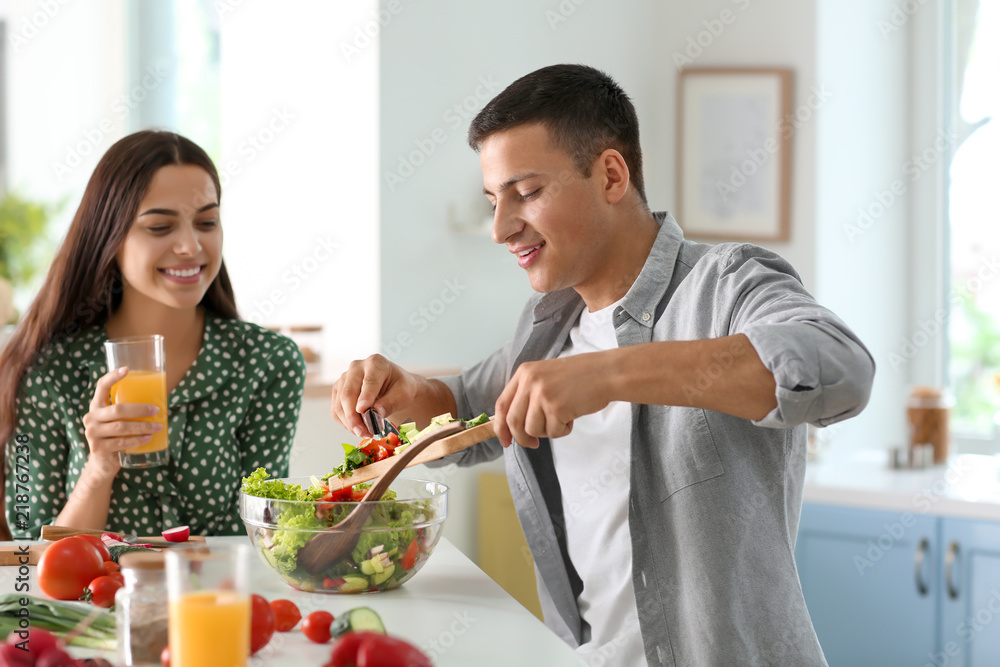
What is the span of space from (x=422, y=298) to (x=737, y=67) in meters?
1.38

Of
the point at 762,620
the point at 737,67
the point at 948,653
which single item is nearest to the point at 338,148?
the point at 737,67

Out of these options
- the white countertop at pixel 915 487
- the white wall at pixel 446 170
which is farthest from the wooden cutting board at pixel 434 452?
the white countertop at pixel 915 487

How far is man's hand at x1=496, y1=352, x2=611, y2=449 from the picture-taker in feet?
3.52

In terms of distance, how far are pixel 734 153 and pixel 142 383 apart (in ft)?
7.64

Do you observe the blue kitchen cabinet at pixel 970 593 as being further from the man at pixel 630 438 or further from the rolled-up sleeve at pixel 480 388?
the rolled-up sleeve at pixel 480 388

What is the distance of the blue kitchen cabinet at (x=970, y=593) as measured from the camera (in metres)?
2.40

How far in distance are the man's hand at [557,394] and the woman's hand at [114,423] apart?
0.73m

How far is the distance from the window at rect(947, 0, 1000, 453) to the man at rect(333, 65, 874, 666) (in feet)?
6.84

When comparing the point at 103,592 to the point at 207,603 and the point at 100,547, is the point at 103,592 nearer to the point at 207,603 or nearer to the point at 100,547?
the point at 100,547

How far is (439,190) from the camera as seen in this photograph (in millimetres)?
2916

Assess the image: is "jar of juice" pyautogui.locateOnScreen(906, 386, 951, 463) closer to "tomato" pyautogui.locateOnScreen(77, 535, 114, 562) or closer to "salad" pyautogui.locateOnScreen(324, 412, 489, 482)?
"salad" pyautogui.locateOnScreen(324, 412, 489, 482)

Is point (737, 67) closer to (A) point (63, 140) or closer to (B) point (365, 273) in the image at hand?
(B) point (365, 273)

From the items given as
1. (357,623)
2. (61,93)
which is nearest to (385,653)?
(357,623)

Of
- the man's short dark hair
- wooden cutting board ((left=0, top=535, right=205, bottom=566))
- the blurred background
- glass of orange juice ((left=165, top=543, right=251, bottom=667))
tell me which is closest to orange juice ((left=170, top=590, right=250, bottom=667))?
glass of orange juice ((left=165, top=543, right=251, bottom=667))
